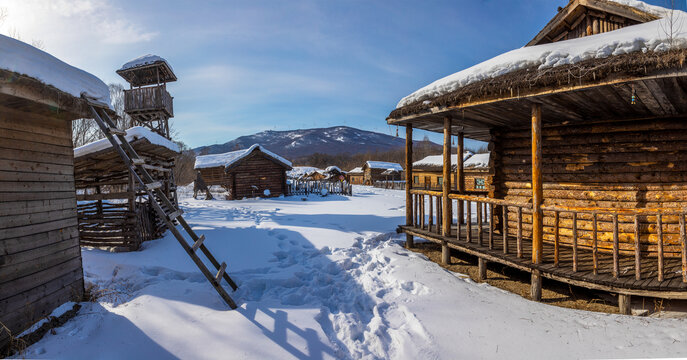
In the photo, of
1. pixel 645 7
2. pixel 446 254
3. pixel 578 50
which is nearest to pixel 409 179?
pixel 446 254

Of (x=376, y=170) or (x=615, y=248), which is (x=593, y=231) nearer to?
(x=615, y=248)

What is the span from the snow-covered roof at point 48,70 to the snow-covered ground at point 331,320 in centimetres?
319

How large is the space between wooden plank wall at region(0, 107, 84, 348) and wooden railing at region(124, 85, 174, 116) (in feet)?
50.7

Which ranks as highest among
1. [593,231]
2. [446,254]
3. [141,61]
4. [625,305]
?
[141,61]

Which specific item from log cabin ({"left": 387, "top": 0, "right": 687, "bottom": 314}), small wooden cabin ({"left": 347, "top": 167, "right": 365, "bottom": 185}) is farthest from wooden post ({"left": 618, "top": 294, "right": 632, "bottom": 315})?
small wooden cabin ({"left": 347, "top": 167, "right": 365, "bottom": 185})

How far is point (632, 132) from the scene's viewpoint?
6.31 metres

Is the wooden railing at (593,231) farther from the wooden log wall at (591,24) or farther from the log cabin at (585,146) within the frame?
the wooden log wall at (591,24)

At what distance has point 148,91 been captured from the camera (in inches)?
738

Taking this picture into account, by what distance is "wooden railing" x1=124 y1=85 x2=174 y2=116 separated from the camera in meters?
18.7

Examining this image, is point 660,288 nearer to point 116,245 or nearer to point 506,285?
point 506,285

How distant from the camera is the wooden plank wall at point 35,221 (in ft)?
13.1

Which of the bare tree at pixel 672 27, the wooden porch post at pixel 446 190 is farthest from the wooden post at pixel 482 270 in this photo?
A: the bare tree at pixel 672 27

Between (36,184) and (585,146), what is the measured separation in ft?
33.3

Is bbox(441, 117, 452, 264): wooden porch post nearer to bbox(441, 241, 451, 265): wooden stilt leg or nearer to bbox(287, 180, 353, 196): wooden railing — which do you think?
bbox(441, 241, 451, 265): wooden stilt leg
